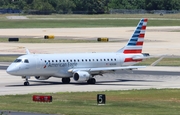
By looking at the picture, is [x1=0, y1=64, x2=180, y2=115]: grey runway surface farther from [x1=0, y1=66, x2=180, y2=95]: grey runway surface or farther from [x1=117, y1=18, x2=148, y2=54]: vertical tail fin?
[x1=117, y1=18, x2=148, y2=54]: vertical tail fin

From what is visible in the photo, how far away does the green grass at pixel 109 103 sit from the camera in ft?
124

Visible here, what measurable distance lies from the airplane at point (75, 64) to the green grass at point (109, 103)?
25.1 feet

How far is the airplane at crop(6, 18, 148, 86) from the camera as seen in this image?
57.8 metres

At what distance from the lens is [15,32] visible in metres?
142

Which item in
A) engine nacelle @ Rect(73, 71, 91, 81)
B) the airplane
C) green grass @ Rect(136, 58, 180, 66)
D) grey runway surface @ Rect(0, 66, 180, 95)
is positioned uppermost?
the airplane

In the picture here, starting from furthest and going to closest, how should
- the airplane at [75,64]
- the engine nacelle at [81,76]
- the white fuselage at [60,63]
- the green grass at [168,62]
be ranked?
the green grass at [168,62] → the engine nacelle at [81,76] → the airplane at [75,64] → the white fuselage at [60,63]

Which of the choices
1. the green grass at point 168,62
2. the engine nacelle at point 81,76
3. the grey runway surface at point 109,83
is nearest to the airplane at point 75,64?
the engine nacelle at point 81,76

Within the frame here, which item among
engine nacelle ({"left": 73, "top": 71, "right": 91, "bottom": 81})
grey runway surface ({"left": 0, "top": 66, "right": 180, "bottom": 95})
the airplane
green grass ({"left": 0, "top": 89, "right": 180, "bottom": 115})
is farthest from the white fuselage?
green grass ({"left": 0, "top": 89, "right": 180, "bottom": 115})

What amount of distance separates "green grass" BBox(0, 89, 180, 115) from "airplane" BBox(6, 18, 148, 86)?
765 centimetres

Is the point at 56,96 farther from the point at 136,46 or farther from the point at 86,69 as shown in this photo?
the point at 136,46

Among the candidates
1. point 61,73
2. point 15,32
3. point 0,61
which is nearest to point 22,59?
point 61,73

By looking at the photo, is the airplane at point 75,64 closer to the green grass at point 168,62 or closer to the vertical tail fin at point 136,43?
the vertical tail fin at point 136,43

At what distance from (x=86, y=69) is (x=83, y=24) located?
A: 11356cm

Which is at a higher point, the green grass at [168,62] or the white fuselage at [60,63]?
the white fuselage at [60,63]
